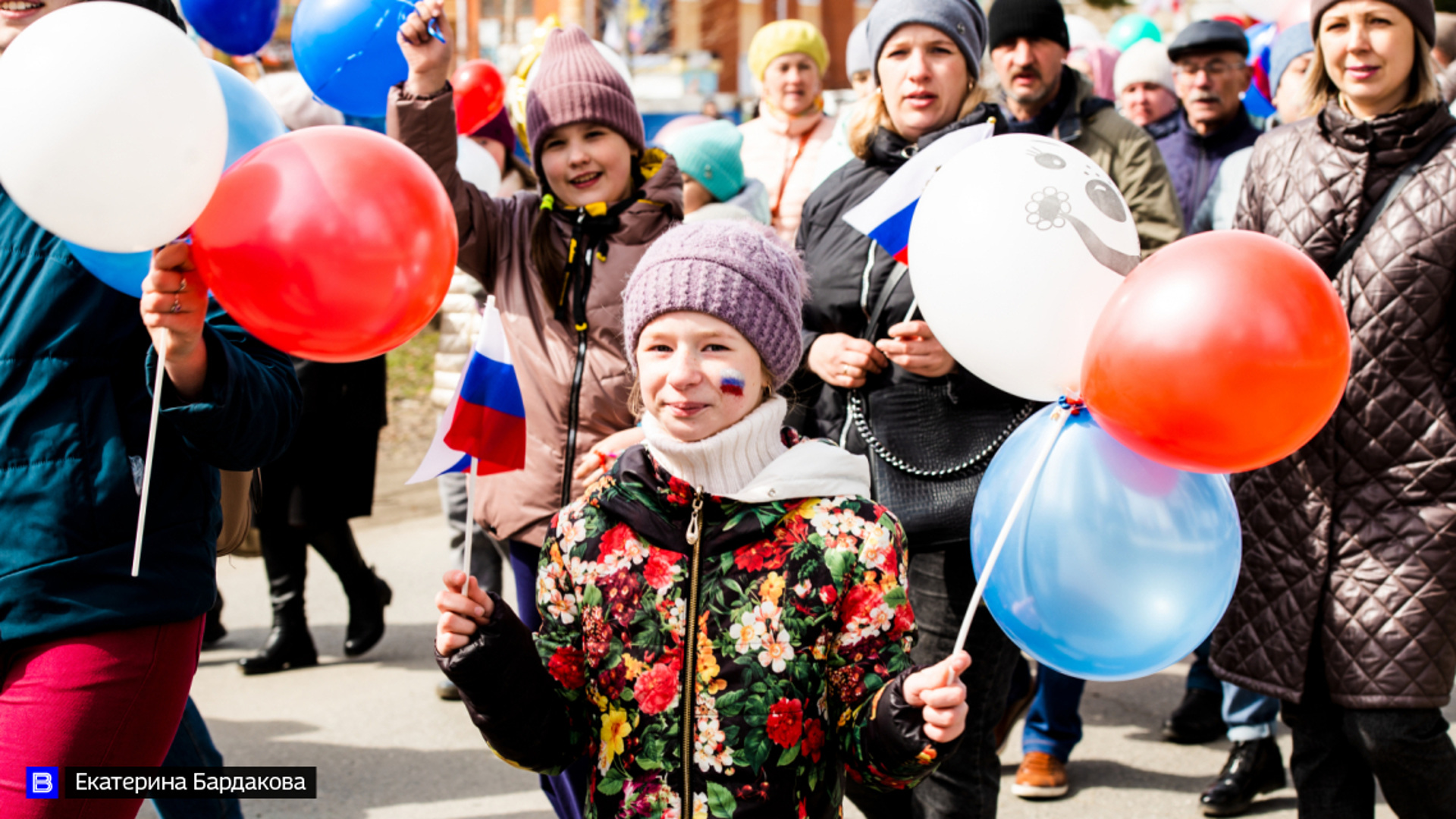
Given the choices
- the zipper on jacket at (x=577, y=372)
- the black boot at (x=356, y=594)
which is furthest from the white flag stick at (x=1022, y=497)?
the black boot at (x=356, y=594)

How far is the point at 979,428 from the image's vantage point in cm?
282

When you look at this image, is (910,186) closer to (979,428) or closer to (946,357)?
(946,357)

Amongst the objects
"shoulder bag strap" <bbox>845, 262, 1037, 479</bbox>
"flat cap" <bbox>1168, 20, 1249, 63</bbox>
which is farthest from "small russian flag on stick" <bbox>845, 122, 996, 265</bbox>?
"flat cap" <bbox>1168, 20, 1249, 63</bbox>

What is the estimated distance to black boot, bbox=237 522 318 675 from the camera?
15.8ft

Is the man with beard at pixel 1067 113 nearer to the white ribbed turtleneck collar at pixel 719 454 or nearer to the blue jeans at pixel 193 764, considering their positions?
the white ribbed turtleneck collar at pixel 719 454

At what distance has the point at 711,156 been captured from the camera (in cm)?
485

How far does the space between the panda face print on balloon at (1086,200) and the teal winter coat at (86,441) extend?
1.34 m

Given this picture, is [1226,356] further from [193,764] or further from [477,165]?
[477,165]

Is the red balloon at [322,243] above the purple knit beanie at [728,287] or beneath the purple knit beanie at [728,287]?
above

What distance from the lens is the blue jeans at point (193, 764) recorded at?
2.58 metres

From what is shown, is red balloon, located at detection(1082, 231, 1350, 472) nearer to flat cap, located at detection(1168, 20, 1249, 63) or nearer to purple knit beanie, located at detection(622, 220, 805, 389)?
purple knit beanie, located at detection(622, 220, 805, 389)

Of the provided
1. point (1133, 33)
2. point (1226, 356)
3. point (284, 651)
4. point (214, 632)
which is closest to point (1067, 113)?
point (1226, 356)

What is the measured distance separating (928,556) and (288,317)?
168cm

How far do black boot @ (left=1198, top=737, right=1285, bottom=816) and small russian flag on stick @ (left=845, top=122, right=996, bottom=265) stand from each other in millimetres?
2083
